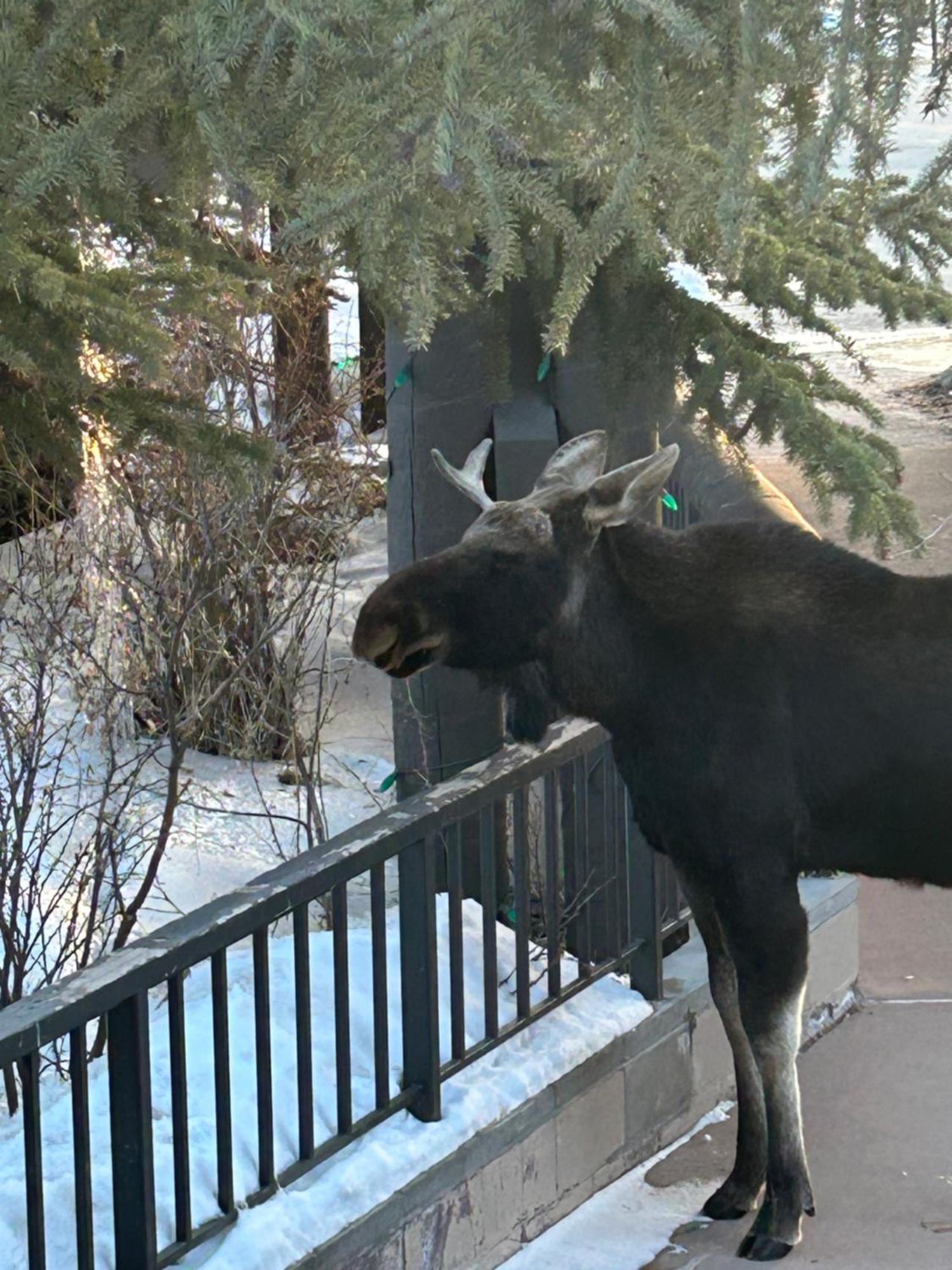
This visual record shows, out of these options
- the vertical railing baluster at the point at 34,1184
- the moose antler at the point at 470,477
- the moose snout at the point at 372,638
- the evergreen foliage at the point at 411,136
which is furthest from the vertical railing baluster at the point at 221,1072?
the evergreen foliage at the point at 411,136

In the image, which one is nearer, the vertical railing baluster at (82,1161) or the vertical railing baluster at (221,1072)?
the vertical railing baluster at (82,1161)

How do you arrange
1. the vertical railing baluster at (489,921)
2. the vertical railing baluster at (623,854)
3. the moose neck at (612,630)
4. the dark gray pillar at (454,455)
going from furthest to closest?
1. the dark gray pillar at (454,455)
2. the vertical railing baluster at (623,854)
3. the vertical railing baluster at (489,921)
4. the moose neck at (612,630)

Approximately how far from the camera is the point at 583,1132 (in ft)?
17.4

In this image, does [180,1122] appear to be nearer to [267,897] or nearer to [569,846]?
[267,897]

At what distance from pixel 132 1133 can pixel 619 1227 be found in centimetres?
185

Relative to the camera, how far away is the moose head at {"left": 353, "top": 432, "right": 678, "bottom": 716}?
422 centimetres

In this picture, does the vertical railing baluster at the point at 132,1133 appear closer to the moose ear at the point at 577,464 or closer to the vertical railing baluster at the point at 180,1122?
the vertical railing baluster at the point at 180,1122

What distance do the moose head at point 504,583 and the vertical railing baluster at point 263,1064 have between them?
2.51 feet

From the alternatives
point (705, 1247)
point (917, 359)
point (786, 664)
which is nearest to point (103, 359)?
point (786, 664)

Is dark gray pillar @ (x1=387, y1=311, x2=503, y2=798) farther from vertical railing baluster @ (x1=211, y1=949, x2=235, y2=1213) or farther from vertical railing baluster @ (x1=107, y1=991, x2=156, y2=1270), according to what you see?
vertical railing baluster @ (x1=107, y1=991, x2=156, y2=1270)

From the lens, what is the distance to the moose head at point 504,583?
4.22 metres

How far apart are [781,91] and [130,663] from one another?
19.1 feet

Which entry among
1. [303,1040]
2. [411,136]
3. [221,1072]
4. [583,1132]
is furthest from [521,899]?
[411,136]

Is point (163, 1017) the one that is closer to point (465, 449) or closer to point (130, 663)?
point (465, 449)
